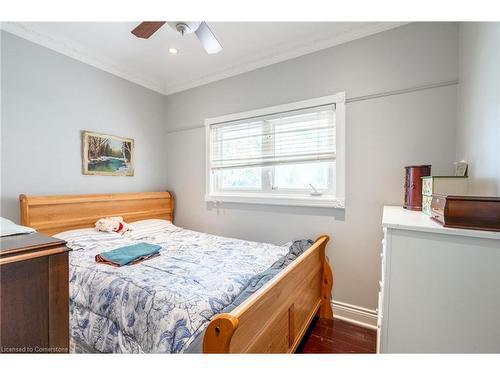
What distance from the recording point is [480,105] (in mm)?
1252

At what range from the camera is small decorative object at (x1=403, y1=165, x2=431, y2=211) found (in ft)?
4.89

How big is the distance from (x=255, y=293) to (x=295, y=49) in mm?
2331

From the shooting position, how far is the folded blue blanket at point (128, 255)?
1584 millimetres

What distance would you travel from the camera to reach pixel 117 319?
1275 mm

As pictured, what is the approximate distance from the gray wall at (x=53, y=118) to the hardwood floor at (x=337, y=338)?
2.63 m

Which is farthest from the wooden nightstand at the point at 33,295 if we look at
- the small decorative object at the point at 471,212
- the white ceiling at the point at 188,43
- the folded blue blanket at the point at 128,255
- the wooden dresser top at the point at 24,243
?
the white ceiling at the point at 188,43

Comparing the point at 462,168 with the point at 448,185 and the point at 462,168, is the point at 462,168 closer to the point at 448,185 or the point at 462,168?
the point at 462,168

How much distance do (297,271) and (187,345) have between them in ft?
2.58

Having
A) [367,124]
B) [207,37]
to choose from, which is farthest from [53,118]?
[367,124]

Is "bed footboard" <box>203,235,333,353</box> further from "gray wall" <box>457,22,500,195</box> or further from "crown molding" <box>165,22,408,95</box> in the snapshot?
"crown molding" <box>165,22,408,95</box>

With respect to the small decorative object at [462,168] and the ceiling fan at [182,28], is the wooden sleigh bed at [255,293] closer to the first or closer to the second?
the small decorative object at [462,168]

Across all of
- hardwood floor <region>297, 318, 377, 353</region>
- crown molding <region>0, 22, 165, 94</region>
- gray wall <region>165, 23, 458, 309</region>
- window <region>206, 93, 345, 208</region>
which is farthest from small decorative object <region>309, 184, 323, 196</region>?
crown molding <region>0, 22, 165, 94</region>
